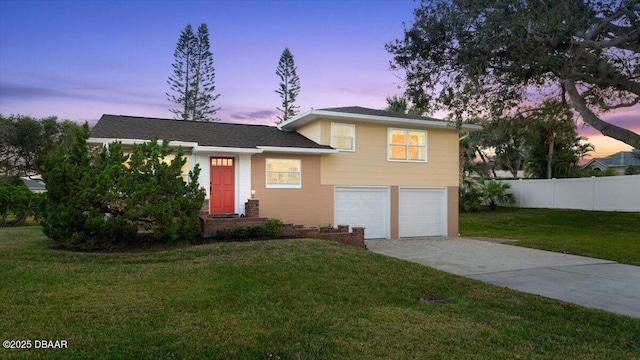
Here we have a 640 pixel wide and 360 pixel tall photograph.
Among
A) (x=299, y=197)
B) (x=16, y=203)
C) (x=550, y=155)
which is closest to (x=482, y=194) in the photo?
(x=550, y=155)

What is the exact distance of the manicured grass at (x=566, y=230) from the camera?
12953mm

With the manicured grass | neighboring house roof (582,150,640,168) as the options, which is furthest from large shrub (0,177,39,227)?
neighboring house roof (582,150,640,168)

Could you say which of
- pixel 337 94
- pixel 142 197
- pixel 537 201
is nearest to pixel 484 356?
pixel 142 197

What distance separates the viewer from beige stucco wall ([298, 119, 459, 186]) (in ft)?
→ 50.6

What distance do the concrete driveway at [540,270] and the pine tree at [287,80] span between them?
70.0 feet

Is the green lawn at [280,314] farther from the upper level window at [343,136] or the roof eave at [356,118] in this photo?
the upper level window at [343,136]

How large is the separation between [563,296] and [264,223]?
7.88m

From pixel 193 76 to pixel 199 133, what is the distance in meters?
18.5

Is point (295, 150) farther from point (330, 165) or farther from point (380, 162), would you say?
point (380, 162)

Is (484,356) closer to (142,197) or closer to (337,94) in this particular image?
(142,197)

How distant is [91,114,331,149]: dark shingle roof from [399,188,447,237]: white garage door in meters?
4.38

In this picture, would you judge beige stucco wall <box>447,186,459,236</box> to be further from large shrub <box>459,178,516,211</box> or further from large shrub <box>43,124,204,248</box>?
large shrub <box>43,124,204,248</box>

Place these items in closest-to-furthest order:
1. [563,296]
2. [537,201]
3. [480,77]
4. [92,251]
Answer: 1. [563,296]
2. [92,251]
3. [480,77]
4. [537,201]

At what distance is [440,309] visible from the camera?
5.85m
